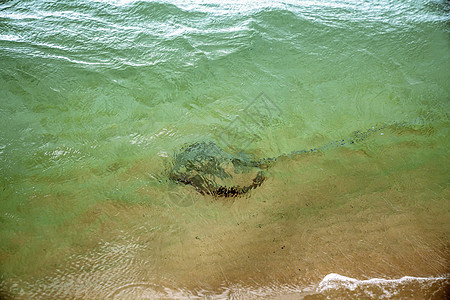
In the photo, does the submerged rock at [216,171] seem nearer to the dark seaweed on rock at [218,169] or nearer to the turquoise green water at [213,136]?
the dark seaweed on rock at [218,169]

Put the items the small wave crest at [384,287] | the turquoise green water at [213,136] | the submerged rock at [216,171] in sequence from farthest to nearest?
the submerged rock at [216,171], the turquoise green water at [213,136], the small wave crest at [384,287]

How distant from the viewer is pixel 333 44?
12.7 feet

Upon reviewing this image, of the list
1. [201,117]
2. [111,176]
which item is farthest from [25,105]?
[201,117]

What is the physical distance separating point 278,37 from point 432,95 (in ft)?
6.09

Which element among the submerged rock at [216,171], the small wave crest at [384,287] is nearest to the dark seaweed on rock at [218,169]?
the submerged rock at [216,171]

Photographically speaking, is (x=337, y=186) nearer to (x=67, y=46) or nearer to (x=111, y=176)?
(x=111, y=176)

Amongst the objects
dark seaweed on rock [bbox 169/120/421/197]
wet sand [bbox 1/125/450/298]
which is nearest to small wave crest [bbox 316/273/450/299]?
wet sand [bbox 1/125/450/298]

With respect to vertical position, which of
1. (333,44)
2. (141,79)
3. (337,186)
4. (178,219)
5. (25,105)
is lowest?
(178,219)

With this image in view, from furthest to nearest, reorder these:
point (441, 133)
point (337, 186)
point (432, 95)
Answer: point (432, 95)
point (441, 133)
point (337, 186)

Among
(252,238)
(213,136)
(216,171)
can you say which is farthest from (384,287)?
(213,136)

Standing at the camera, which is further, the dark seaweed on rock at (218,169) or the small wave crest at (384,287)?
the dark seaweed on rock at (218,169)

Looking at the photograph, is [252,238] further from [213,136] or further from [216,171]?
[213,136]

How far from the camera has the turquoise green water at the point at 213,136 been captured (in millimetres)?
2131

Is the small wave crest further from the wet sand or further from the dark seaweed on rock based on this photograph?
the dark seaweed on rock
